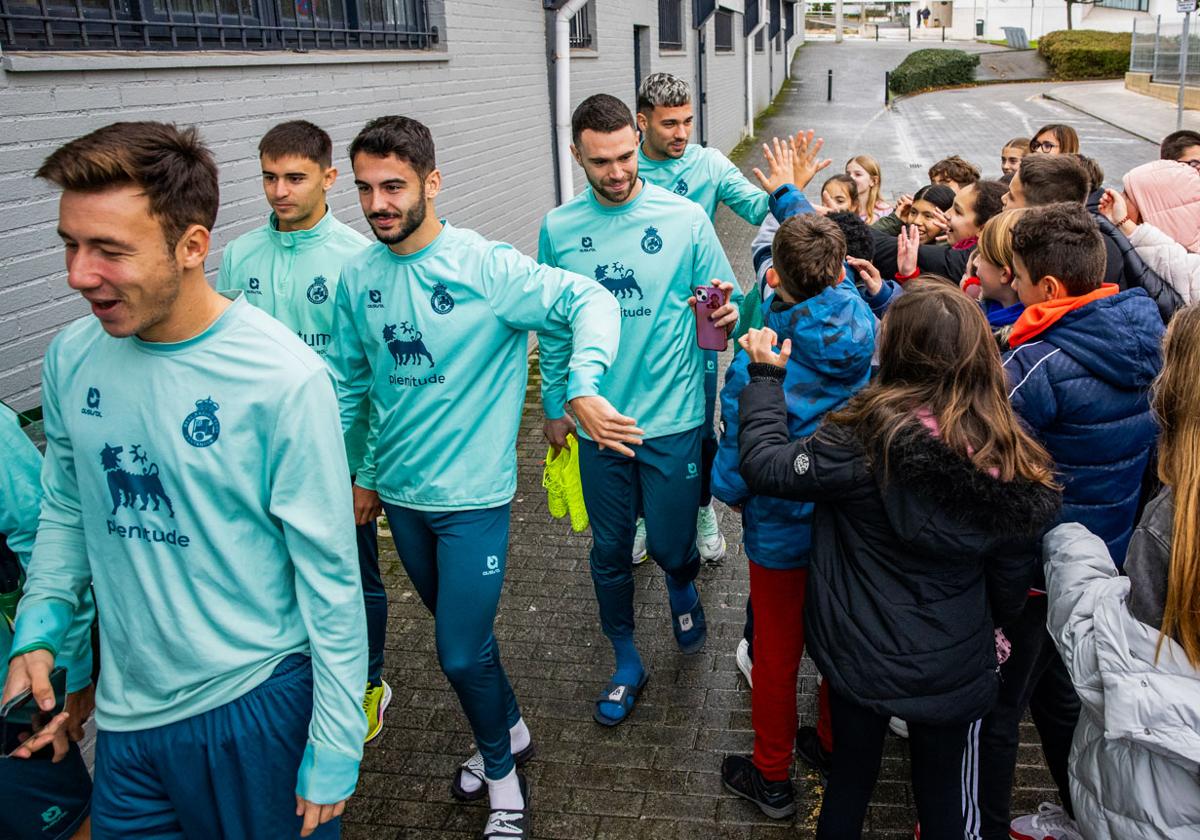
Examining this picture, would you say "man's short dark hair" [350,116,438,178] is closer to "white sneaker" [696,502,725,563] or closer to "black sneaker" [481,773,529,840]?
"black sneaker" [481,773,529,840]

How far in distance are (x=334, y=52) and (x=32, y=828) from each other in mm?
5108

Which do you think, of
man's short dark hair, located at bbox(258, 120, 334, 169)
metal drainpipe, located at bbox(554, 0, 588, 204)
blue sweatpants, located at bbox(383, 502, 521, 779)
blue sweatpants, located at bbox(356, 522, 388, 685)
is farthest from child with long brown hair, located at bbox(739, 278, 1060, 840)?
metal drainpipe, located at bbox(554, 0, 588, 204)

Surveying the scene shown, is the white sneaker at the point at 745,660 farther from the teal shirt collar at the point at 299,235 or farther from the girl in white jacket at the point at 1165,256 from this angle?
the teal shirt collar at the point at 299,235

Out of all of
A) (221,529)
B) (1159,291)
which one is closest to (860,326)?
(1159,291)

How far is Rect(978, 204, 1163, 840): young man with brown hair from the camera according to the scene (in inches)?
116

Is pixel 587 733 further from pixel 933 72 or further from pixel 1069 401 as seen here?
pixel 933 72

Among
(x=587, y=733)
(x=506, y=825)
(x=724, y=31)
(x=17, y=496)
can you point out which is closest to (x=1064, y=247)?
(x=587, y=733)

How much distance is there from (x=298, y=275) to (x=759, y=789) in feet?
8.49

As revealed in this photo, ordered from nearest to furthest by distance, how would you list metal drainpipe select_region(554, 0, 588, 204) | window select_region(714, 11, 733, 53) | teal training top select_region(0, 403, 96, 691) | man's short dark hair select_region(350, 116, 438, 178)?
1. teal training top select_region(0, 403, 96, 691)
2. man's short dark hair select_region(350, 116, 438, 178)
3. metal drainpipe select_region(554, 0, 588, 204)
4. window select_region(714, 11, 733, 53)

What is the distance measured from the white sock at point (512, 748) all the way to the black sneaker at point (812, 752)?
3.40 ft

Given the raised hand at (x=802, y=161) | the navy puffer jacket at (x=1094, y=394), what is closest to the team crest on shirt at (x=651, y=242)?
the raised hand at (x=802, y=161)

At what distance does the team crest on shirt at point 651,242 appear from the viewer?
3.98 meters

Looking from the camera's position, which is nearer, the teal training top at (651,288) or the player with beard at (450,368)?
the player with beard at (450,368)

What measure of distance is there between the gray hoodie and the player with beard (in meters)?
1.46
